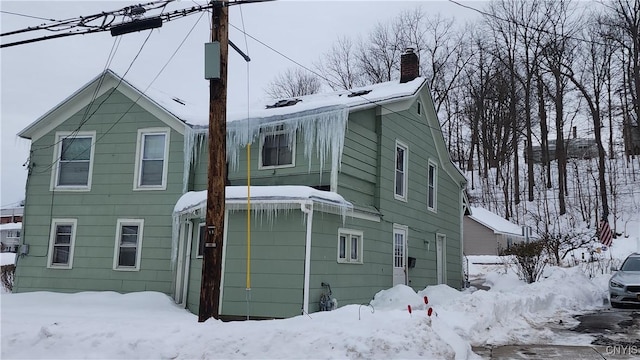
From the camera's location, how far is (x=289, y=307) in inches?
425

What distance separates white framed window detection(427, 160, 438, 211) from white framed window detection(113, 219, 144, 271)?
932 centimetres

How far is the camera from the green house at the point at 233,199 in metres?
11.1

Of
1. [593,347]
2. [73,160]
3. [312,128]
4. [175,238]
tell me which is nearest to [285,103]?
[312,128]

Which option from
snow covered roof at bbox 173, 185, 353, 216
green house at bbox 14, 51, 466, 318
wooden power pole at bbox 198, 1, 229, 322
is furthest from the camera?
green house at bbox 14, 51, 466, 318

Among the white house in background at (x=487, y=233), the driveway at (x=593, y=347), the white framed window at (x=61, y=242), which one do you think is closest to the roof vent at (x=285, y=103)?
the white framed window at (x=61, y=242)

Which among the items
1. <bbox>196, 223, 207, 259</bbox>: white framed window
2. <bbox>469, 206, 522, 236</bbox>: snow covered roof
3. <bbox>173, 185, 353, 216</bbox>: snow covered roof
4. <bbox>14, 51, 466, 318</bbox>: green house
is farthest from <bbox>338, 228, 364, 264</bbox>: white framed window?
<bbox>469, 206, 522, 236</bbox>: snow covered roof

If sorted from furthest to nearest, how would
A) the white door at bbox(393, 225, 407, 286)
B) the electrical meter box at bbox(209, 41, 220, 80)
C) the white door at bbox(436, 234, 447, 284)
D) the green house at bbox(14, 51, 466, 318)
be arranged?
the white door at bbox(436, 234, 447, 284) < the white door at bbox(393, 225, 407, 286) < the green house at bbox(14, 51, 466, 318) < the electrical meter box at bbox(209, 41, 220, 80)

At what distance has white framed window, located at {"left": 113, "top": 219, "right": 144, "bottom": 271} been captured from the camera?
13602 millimetres

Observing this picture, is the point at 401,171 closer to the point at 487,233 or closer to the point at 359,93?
the point at 359,93

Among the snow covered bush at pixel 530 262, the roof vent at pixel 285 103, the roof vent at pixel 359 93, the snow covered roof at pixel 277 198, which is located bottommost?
the snow covered bush at pixel 530 262

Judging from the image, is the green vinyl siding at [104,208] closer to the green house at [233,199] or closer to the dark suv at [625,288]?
the green house at [233,199]

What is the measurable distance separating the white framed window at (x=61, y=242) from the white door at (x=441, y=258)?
11.4m

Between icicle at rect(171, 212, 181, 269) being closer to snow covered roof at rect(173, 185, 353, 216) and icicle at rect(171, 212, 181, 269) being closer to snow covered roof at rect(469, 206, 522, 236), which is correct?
snow covered roof at rect(173, 185, 353, 216)

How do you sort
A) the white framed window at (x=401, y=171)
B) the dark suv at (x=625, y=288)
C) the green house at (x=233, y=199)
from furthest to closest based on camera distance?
the white framed window at (x=401, y=171), the dark suv at (x=625, y=288), the green house at (x=233, y=199)
